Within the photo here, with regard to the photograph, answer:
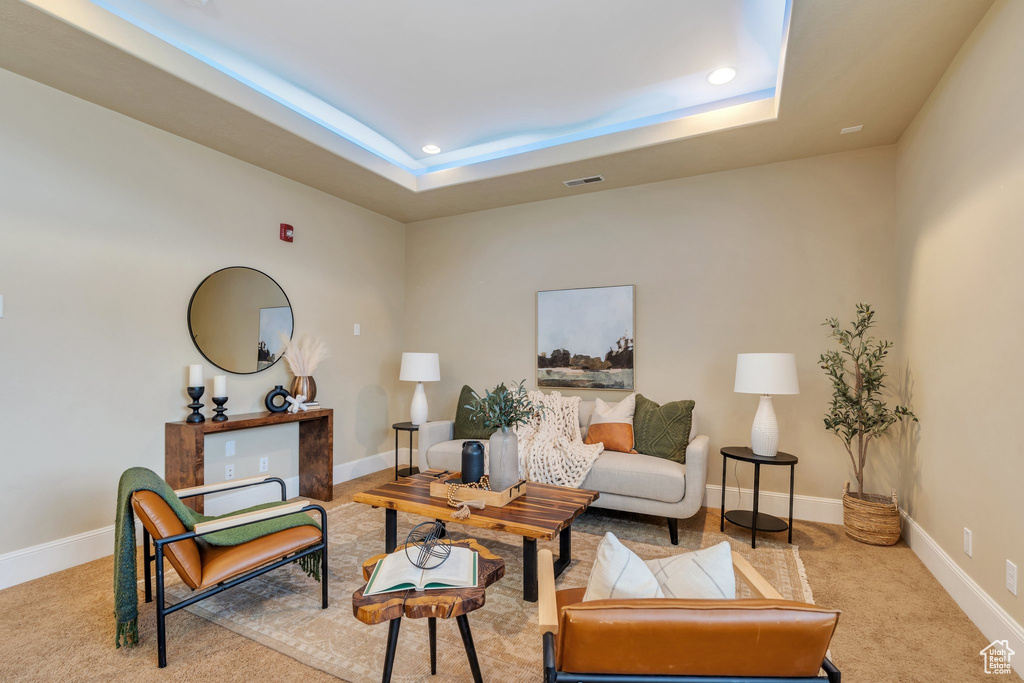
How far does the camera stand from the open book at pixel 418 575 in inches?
61.4

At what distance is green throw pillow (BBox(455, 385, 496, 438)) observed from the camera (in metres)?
4.24

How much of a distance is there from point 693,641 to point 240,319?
3.73m

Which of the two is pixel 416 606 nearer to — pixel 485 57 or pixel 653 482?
pixel 653 482

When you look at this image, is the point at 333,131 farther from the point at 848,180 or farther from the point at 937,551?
the point at 937,551

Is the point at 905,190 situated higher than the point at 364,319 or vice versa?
the point at 905,190

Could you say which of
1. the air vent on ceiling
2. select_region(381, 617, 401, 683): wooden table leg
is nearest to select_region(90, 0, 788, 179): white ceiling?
the air vent on ceiling

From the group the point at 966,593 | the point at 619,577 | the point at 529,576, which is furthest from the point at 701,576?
the point at 966,593

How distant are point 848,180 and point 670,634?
3.68m

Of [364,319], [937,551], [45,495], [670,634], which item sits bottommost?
[937,551]

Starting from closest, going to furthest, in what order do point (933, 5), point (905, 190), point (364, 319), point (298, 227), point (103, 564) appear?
point (933, 5) → point (103, 564) → point (905, 190) → point (298, 227) → point (364, 319)

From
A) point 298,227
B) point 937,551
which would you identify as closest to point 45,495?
point 298,227

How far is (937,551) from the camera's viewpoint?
264 cm
